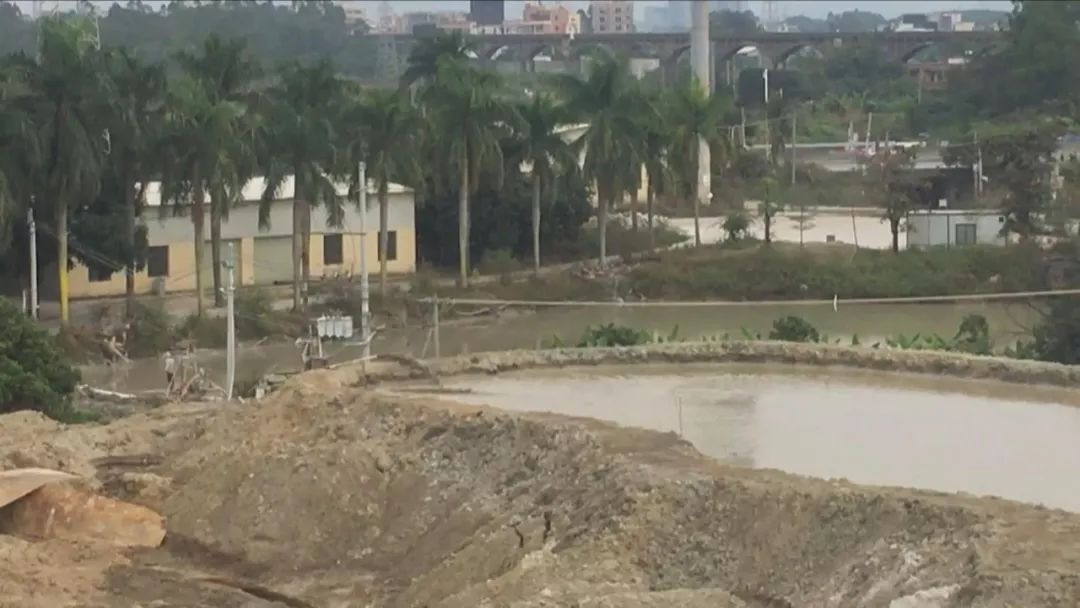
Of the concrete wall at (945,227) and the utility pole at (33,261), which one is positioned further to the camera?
the concrete wall at (945,227)

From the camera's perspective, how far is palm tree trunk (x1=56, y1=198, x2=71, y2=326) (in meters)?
32.8

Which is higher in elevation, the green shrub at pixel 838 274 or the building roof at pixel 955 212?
the building roof at pixel 955 212

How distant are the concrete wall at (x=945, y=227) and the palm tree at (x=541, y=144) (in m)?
9.42

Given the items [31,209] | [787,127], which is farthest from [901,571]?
[787,127]

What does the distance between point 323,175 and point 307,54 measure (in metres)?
78.7

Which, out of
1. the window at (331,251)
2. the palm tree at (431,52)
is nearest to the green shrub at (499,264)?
the window at (331,251)

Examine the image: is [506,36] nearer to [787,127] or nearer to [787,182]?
[787,127]

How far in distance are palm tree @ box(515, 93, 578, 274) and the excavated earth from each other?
2001 centimetres

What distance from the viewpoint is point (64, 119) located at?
32.6 meters

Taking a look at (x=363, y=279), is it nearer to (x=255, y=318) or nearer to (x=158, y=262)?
(x=255, y=318)

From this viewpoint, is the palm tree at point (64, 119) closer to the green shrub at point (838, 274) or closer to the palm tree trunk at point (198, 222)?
the palm tree trunk at point (198, 222)

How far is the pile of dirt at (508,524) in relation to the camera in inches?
494

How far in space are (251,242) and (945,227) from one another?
17581mm

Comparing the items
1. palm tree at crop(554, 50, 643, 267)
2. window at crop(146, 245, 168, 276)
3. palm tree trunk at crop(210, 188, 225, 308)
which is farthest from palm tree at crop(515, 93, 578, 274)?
window at crop(146, 245, 168, 276)
